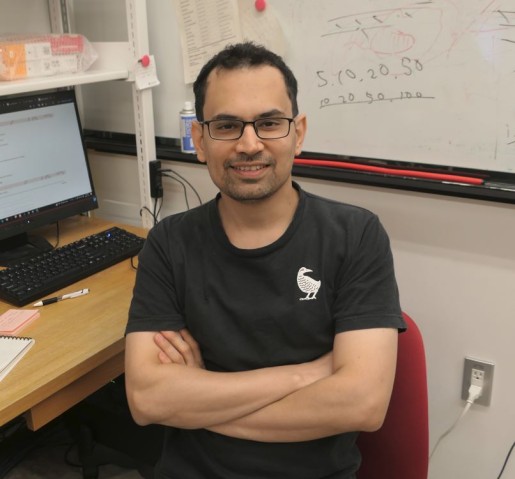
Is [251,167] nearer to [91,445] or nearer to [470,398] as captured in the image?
[470,398]

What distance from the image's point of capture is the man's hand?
1.25 metres

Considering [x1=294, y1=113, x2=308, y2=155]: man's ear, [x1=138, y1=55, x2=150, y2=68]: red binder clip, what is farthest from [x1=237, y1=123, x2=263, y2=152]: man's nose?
[x1=138, y1=55, x2=150, y2=68]: red binder clip

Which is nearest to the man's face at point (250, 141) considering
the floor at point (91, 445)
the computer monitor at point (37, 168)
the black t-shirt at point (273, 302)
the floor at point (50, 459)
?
the black t-shirt at point (273, 302)

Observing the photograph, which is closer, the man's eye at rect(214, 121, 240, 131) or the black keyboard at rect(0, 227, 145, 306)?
the man's eye at rect(214, 121, 240, 131)

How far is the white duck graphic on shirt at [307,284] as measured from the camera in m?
1.24

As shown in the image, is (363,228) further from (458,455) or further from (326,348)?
(458,455)

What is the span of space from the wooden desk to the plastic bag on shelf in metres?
0.63

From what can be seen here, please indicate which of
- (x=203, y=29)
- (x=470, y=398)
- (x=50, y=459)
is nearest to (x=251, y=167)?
(x=203, y=29)

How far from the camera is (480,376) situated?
1.68m

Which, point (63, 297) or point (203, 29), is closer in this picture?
point (63, 297)

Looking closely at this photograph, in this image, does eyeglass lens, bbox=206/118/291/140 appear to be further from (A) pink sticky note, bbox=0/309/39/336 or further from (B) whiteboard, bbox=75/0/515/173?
(A) pink sticky note, bbox=0/309/39/336

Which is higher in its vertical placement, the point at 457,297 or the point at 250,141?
the point at 250,141

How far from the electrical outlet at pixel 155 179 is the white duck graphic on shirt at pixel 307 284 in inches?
38.2

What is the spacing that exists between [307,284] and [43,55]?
110 centimetres
